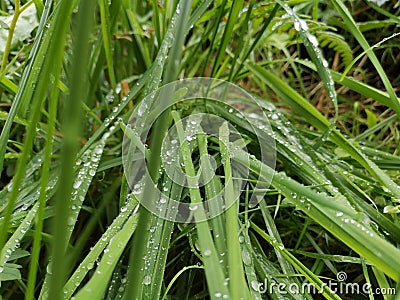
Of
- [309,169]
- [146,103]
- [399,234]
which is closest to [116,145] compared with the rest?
[146,103]

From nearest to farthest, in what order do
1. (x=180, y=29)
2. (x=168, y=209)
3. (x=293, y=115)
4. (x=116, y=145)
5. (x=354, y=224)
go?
1. (x=180, y=29)
2. (x=354, y=224)
3. (x=168, y=209)
4. (x=116, y=145)
5. (x=293, y=115)

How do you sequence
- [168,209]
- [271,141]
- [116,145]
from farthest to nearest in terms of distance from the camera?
[116,145], [271,141], [168,209]

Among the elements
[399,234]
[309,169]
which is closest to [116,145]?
[309,169]

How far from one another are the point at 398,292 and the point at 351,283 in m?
0.26

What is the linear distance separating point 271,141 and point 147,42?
1.22 ft

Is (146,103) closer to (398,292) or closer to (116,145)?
(116,145)

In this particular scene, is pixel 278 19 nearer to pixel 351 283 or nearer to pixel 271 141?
pixel 271 141

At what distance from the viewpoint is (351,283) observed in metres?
0.69

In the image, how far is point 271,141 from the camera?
0.74 m

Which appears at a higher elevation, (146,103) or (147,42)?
(147,42)

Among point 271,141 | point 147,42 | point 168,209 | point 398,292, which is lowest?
point 398,292

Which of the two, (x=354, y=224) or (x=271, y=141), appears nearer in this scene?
(x=354, y=224)

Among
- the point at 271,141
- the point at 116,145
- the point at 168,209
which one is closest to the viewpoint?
the point at 168,209

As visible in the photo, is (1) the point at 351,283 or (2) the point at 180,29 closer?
(2) the point at 180,29
